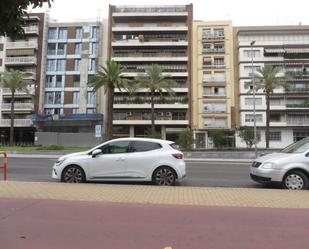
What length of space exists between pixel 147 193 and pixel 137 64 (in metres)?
57.8

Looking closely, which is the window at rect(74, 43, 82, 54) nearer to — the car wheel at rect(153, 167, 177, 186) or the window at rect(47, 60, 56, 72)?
the window at rect(47, 60, 56, 72)

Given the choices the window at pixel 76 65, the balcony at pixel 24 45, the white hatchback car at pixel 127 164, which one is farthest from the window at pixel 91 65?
the white hatchback car at pixel 127 164

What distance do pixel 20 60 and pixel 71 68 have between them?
8892mm

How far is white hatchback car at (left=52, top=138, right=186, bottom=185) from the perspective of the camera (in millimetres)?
12203

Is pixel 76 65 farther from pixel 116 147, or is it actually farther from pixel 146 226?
pixel 146 226

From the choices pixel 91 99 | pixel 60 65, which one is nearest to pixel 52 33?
pixel 60 65

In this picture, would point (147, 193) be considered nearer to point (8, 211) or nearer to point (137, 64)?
point (8, 211)

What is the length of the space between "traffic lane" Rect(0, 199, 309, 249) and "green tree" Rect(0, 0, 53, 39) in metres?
2.89

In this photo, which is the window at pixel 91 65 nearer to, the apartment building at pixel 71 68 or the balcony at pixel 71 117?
the apartment building at pixel 71 68

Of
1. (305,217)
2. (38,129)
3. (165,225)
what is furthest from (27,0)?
(38,129)

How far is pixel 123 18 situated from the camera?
68.1 m

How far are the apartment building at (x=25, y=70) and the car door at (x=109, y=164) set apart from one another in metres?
54.4

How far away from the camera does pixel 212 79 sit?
65.6 m

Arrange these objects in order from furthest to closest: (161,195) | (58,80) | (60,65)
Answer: (60,65) < (58,80) < (161,195)
